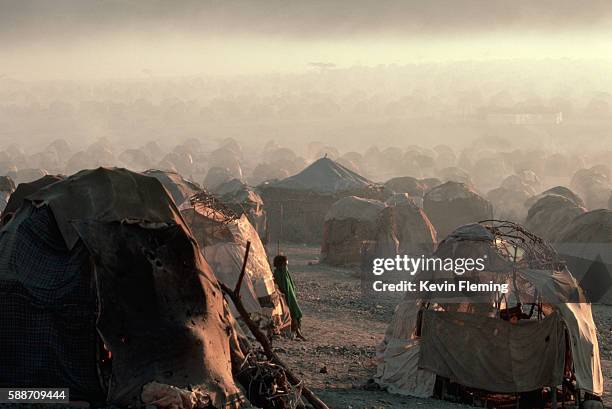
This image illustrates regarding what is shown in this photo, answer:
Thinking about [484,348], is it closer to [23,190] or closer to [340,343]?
[340,343]

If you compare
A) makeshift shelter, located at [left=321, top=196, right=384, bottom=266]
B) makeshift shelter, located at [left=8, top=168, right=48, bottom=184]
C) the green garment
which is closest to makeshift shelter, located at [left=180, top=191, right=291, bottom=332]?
the green garment

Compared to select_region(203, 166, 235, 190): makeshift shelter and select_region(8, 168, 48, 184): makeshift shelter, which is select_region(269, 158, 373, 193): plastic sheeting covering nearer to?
select_region(203, 166, 235, 190): makeshift shelter

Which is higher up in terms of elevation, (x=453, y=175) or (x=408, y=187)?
(x=453, y=175)

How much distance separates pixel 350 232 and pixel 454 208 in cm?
909

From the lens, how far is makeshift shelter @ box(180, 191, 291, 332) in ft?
49.9

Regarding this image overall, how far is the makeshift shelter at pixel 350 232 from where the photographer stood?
86.1ft

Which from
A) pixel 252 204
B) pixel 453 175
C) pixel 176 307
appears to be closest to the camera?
pixel 176 307

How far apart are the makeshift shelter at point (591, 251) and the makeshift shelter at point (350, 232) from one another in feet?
18.4

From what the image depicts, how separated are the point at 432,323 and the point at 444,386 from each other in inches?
35.8

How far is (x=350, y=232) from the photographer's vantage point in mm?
26484

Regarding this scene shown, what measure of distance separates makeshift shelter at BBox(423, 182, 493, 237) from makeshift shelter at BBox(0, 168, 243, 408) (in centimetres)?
2591

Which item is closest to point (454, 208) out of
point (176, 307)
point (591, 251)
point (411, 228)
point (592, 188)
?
point (411, 228)

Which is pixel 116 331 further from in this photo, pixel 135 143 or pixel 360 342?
pixel 135 143

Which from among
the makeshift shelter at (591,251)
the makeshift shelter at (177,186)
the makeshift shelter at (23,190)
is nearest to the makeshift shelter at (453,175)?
the makeshift shelter at (177,186)
